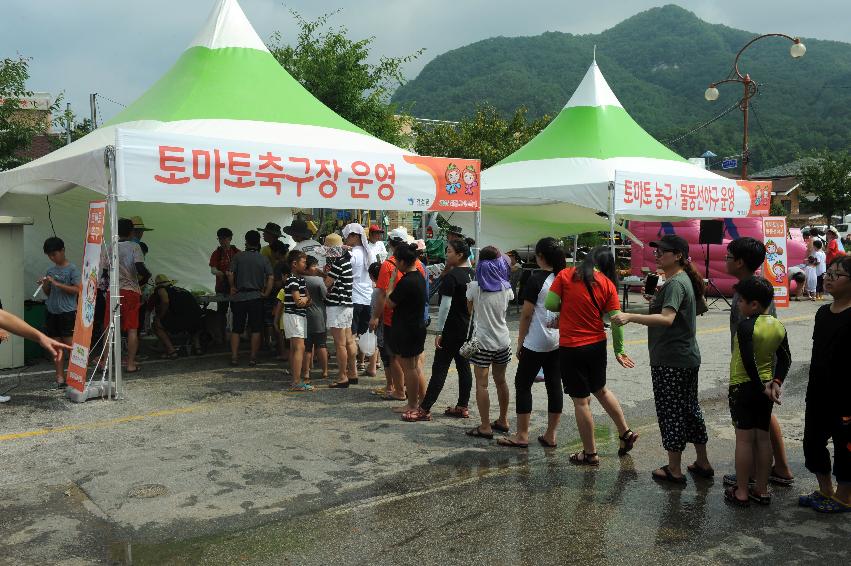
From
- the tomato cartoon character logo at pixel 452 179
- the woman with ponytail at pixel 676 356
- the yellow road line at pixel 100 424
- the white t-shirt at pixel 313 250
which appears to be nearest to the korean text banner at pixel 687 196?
the tomato cartoon character logo at pixel 452 179

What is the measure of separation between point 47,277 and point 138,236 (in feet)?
4.94

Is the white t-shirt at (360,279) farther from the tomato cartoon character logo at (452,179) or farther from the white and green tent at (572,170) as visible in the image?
the white and green tent at (572,170)

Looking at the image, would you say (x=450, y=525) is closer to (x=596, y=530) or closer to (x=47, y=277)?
(x=596, y=530)

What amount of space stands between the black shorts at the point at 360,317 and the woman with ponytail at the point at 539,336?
9.33 ft

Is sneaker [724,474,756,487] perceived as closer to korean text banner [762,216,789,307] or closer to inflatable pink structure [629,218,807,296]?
korean text banner [762,216,789,307]

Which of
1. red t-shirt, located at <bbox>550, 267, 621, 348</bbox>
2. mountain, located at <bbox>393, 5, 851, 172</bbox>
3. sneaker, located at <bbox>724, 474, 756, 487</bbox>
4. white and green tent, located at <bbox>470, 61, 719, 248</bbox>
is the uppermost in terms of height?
mountain, located at <bbox>393, 5, 851, 172</bbox>

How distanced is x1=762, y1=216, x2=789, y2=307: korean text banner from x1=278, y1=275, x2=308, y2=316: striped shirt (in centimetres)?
843

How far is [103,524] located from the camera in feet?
13.2

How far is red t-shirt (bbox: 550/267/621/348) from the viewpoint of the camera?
488cm

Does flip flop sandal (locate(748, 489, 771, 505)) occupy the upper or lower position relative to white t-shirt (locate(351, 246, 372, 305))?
lower

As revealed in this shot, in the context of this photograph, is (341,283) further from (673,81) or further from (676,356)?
(673,81)

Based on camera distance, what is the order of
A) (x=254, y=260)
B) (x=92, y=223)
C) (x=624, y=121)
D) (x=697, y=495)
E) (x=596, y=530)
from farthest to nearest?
(x=624, y=121) < (x=254, y=260) < (x=92, y=223) < (x=697, y=495) < (x=596, y=530)

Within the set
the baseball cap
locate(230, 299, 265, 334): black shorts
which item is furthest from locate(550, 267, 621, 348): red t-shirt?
locate(230, 299, 265, 334): black shorts

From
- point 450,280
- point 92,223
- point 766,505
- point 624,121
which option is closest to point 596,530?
point 766,505
